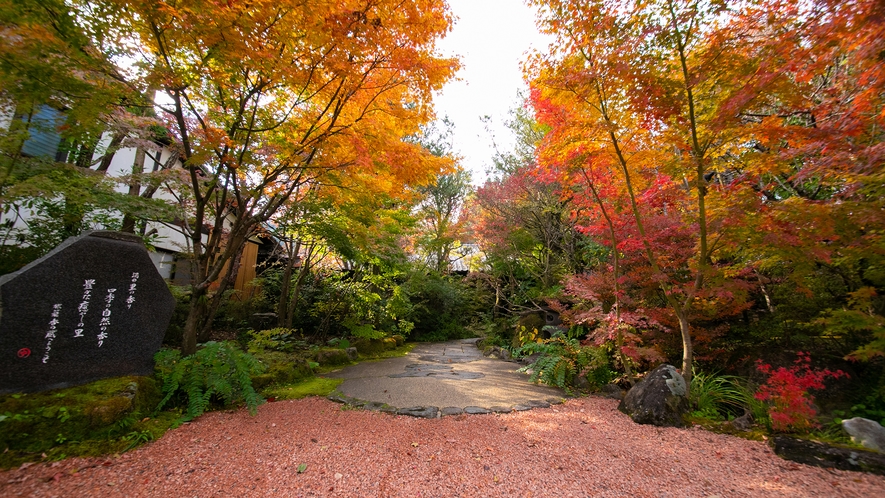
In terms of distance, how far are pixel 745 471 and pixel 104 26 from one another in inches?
285

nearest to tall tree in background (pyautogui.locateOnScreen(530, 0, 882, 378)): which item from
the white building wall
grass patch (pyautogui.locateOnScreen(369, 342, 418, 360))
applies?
grass patch (pyautogui.locateOnScreen(369, 342, 418, 360))

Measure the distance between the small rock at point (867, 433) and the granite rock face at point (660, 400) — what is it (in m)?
1.28

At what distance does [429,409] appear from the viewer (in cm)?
407

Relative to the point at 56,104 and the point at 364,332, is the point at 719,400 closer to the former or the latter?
the point at 364,332

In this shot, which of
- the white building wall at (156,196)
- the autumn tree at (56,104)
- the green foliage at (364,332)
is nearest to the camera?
the autumn tree at (56,104)

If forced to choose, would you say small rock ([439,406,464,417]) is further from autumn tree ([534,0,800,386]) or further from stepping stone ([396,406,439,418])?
autumn tree ([534,0,800,386])

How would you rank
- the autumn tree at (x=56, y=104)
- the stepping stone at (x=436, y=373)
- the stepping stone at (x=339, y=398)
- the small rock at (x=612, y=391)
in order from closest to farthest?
the autumn tree at (x=56, y=104)
the stepping stone at (x=339, y=398)
the small rock at (x=612, y=391)
the stepping stone at (x=436, y=373)

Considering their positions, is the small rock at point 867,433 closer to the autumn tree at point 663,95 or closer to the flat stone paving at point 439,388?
the autumn tree at point 663,95

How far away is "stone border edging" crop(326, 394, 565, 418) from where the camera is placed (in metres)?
3.98

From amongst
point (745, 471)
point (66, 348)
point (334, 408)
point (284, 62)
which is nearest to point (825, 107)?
point (745, 471)

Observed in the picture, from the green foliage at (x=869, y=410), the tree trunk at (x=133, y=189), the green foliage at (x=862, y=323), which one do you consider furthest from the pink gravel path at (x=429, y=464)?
the tree trunk at (x=133, y=189)

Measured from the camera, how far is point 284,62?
3.79 meters

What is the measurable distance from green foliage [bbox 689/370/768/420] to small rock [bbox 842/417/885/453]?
723 mm

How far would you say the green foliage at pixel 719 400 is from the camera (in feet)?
13.2
